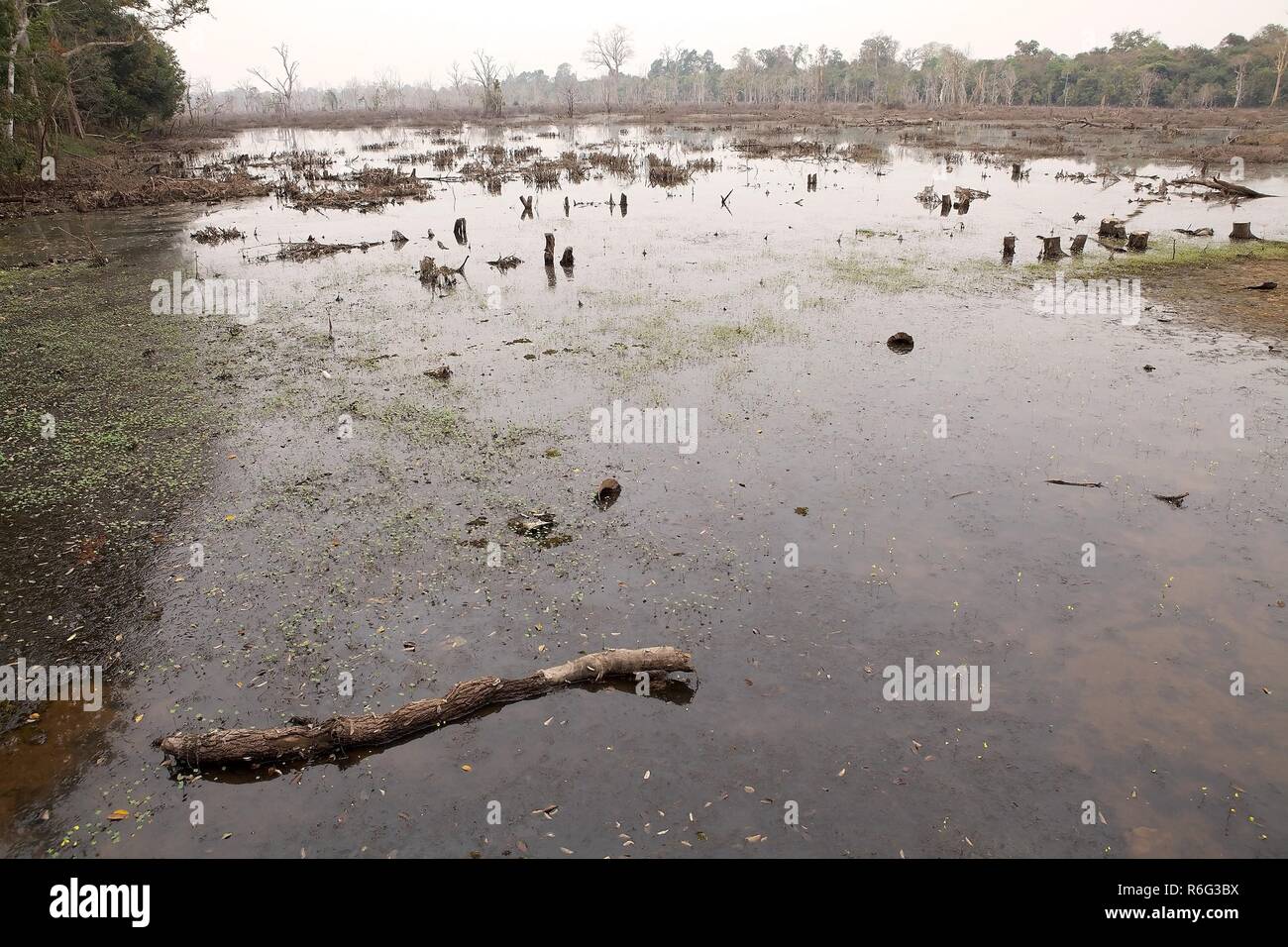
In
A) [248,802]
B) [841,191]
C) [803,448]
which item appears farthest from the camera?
[841,191]

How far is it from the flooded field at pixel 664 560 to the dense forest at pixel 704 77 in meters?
22.9

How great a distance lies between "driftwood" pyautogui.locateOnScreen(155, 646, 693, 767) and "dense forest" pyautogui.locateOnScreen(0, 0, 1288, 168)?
3395cm

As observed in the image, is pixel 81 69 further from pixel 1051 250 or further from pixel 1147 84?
pixel 1147 84

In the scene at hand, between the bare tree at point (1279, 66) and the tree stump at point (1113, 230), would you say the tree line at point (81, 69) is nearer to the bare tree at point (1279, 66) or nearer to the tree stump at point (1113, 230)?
the tree stump at point (1113, 230)

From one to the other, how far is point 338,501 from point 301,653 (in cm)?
312

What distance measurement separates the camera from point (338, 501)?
10047mm

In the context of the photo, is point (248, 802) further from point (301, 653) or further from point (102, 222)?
point (102, 222)

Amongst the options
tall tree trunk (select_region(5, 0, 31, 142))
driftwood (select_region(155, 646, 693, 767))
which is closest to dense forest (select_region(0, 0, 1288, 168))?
tall tree trunk (select_region(5, 0, 31, 142))

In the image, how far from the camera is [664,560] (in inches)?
350

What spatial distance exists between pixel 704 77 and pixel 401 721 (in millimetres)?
184296

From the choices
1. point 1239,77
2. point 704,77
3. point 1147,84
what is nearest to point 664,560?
point 1239,77

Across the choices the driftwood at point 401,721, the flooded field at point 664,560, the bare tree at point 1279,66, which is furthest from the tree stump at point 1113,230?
the bare tree at point 1279,66

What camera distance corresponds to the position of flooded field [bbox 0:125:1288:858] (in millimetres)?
5891
